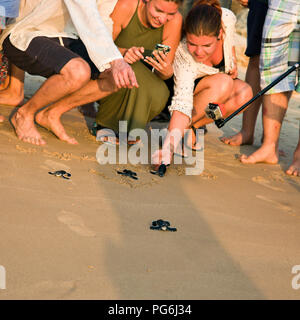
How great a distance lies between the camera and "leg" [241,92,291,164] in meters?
3.40

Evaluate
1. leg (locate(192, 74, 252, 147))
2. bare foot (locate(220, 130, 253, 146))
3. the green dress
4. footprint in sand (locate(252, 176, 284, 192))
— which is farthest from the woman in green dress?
footprint in sand (locate(252, 176, 284, 192))

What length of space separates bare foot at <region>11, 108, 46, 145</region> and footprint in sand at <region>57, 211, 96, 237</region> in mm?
1021

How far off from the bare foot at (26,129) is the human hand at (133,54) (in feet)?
2.43

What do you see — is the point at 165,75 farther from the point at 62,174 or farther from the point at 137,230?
the point at 137,230

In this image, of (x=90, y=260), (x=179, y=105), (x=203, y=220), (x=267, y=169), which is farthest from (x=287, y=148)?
(x=90, y=260)

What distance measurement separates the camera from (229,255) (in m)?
1.97

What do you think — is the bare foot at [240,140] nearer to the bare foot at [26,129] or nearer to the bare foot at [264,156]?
the bare foot at [264,156]

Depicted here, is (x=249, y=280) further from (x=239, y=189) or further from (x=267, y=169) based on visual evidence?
(x=267, y=169)

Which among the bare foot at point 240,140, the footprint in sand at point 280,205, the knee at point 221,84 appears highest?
the knee at point 221,84

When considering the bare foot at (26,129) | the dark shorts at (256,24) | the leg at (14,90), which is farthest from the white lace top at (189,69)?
the leg at (14,90)

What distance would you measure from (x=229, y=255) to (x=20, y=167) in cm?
119

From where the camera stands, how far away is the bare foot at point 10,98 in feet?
12.2

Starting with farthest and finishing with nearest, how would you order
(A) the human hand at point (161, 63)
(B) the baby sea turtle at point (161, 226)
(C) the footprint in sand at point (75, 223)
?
1. (A) the human hand at point (161, 63)
2. (B) the baby sea turtle at point (161, 226)
3. (C) the footprint in sand at point (75, 223)

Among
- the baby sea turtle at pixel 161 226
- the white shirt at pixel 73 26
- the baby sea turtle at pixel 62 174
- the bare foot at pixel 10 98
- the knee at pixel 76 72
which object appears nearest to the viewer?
the baby sea turtle at pixel 161 226
